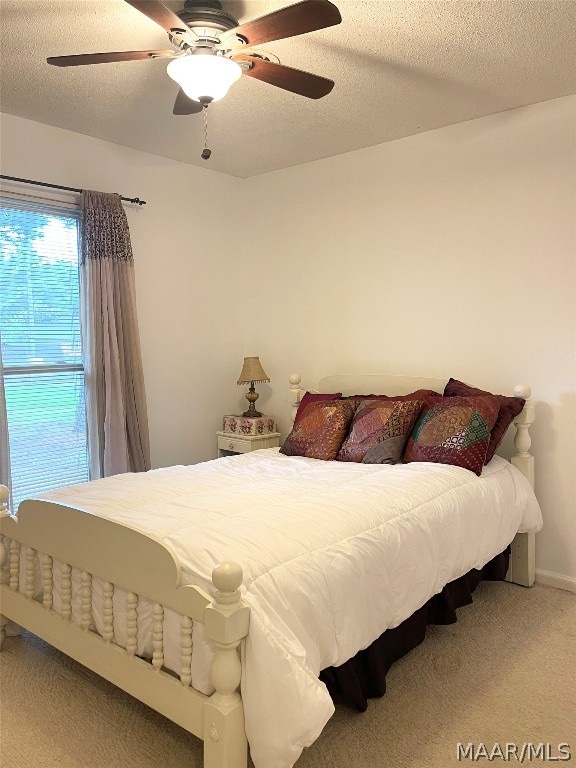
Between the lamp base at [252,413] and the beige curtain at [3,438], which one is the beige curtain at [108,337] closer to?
the beige curtain at [3,438]

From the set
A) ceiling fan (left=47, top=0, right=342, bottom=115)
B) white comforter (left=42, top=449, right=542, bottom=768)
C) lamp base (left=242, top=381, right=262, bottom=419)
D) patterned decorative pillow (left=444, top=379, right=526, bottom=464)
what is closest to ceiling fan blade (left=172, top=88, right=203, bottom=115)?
ceiling fan (left=47, top=0, right=342, bottom=115)

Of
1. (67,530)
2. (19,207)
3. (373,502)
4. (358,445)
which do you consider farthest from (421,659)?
(19,207)

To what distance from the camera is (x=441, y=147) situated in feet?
11.4

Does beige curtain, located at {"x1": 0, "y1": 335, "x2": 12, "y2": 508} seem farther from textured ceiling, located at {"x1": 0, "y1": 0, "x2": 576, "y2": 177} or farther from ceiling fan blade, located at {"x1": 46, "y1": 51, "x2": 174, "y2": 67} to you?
ceiling fan blade, located at {"x1": 46, "y1": 51, "x2": 174, "y2": 67}

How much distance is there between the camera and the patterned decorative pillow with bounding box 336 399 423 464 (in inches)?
120

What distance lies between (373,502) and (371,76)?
1869mm

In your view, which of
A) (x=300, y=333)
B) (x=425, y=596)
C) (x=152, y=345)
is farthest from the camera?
(x=300, y=333)

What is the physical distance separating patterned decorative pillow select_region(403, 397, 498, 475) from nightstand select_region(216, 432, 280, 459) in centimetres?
130

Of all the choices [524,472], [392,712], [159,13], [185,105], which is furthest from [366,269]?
[392,712]

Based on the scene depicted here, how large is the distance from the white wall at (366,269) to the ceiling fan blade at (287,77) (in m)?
1.42

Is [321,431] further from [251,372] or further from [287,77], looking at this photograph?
[287,77]

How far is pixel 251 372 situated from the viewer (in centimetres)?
417

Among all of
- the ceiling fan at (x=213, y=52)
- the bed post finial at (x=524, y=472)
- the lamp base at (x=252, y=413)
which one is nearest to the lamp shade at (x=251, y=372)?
the lamp base at (x=252, y=413)

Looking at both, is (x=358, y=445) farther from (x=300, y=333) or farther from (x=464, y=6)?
(x=464, y=6)
